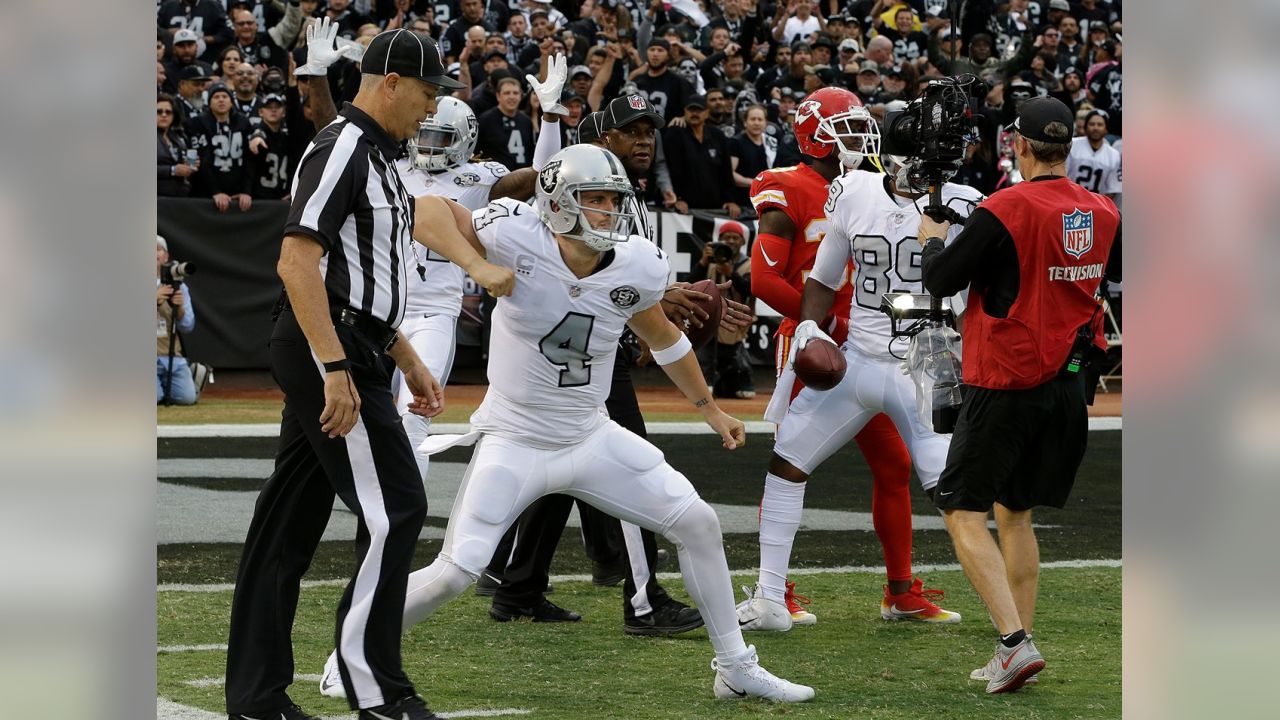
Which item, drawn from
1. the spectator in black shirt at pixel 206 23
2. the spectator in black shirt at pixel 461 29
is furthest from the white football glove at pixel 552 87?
the spectator in black shirt at pixel 206 23

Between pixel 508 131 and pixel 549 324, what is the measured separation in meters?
9.02

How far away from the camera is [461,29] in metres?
15.5

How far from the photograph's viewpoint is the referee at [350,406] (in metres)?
3.74

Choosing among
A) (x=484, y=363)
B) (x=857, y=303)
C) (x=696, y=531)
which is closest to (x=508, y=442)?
(x=696, y=531)

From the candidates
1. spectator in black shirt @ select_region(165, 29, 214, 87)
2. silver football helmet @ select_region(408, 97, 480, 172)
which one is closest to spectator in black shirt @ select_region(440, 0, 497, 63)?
spectator in black shirt @ select_region(165, 29, 214, 87)

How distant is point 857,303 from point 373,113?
2.47 metres

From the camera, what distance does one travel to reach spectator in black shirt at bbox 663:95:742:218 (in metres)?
14.6

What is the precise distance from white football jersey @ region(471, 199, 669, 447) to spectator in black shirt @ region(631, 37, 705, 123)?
412 inches

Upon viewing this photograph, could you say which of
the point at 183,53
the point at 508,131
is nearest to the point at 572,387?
the point at 508,131

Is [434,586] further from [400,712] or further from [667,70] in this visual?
Answer: [667,70]

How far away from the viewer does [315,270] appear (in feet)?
12.1
